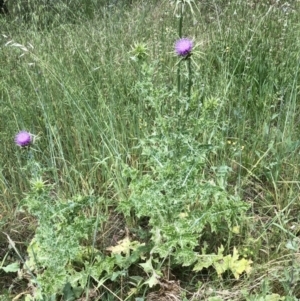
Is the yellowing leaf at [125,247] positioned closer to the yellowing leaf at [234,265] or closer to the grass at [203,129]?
the grass at [203,129]

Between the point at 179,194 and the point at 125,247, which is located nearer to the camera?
the point at 179,194

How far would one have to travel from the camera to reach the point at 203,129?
1.75 meters

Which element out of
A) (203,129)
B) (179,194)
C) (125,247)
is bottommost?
(125,247)

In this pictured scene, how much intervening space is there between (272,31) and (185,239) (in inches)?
67.1

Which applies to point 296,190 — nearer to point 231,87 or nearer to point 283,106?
point 283,106

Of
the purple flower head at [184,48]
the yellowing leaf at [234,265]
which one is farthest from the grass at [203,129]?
the purple flower head at [184,48]

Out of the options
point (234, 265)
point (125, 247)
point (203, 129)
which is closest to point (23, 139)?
point (125, 247)

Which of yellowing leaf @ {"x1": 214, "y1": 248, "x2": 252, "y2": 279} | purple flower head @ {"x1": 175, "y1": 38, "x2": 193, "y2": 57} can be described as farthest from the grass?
purple flower head @ {"x1": 175, "y1": 38, "x2": 193, "y2": 57}

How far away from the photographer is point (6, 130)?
2344 millimetres

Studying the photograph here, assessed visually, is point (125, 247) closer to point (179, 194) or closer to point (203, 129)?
point (179, 194)

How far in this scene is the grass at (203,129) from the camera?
1.68 metres

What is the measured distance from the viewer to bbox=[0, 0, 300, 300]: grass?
5.51 feet

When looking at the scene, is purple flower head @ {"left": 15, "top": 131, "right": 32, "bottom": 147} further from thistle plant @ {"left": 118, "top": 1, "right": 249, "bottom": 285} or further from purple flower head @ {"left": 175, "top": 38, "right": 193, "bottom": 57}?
purple flower head @ {"left": 175, "top": 38, "right": 193, "bottom": 57}

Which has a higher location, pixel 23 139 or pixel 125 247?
pixel 23 139
